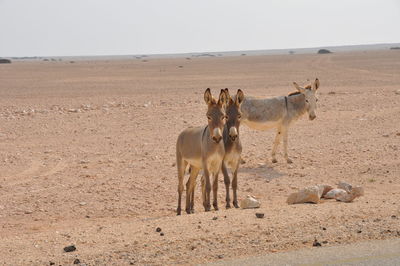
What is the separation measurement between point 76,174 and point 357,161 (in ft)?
23.1

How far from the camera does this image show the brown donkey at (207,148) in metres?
10.8

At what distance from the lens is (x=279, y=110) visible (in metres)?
17.7

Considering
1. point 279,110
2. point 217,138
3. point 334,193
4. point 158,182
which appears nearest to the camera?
point 217,138

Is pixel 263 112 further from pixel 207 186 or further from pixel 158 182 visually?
pixel 207 186

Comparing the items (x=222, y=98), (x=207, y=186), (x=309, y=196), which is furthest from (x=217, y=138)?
(x=309, y=196)

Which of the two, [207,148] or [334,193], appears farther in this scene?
[334,193]

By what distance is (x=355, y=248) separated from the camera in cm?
875

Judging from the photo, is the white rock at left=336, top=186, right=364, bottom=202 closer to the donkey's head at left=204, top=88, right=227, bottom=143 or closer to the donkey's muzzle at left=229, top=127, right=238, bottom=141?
the donkey's muzzle at left=229, top=127, right=238, bottom=141

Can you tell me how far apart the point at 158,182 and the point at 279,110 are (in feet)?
14.1

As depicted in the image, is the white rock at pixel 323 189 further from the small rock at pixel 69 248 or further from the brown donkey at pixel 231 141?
the small rock at pixel 69 248

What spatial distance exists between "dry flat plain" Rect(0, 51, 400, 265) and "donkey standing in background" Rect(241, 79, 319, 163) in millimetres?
918

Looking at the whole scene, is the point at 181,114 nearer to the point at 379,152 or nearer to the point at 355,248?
the point at 379,152

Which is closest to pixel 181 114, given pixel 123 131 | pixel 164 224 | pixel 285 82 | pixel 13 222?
pixel 123 131

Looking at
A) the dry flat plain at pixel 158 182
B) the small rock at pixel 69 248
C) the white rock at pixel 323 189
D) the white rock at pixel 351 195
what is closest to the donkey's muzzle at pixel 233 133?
the dry flat plain at pixel 158 182
